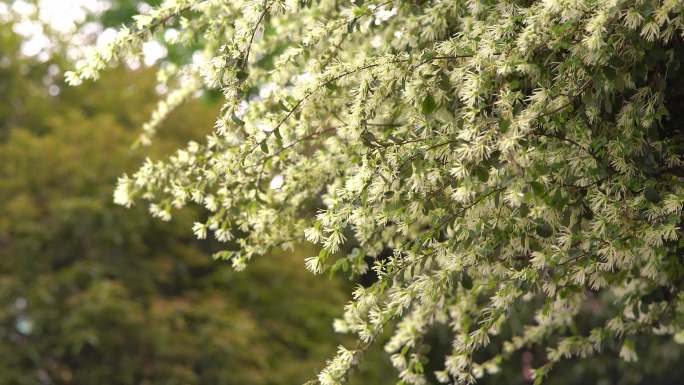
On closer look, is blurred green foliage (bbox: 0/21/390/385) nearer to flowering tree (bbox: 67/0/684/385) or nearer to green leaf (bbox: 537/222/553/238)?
flowering tree (bbox: 67/0/684/385)

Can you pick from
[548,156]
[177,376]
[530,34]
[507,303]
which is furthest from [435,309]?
[177,376]

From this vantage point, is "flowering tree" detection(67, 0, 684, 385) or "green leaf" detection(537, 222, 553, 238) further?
"green leaf" detection(537, 222, 553, 238)

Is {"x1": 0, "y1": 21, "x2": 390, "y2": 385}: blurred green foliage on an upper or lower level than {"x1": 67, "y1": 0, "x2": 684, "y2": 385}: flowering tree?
upper

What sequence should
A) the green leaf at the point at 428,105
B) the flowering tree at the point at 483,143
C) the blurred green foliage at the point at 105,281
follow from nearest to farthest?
1. the flowering tree at the point at 483,143
2. the green leaf at the point at 428,105
3. the blurred green foliage at the point at 105,281

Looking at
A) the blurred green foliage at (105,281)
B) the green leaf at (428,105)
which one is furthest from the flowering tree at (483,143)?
the blurred green foliage at (105,281)

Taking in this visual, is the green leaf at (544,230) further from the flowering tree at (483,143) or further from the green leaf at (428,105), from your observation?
the green leaf at (428,105)

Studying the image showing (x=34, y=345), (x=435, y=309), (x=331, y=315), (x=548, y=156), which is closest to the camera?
(x=548, y=156)

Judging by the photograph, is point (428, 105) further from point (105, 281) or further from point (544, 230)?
point (105, 281)

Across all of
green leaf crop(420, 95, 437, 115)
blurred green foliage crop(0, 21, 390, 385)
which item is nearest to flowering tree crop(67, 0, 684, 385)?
green leaf crop(420, 95, 437, 115)

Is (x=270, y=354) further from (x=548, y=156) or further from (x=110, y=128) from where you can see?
(x=548, y=156)
